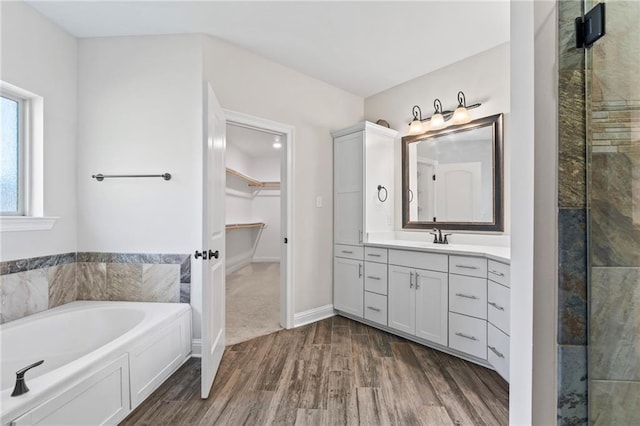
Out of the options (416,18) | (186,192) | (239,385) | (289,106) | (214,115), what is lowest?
(239,385)

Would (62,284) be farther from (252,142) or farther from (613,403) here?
(252,142)

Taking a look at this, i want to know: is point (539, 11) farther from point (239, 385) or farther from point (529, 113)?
point (239, 385)

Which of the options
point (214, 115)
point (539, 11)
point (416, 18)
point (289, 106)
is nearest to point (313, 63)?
point (289, 106)

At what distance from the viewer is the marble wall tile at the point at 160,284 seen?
2.35m

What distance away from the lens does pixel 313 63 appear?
2.83 meters

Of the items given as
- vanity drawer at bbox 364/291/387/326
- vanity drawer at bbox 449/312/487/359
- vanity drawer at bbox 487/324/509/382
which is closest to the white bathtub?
vanity drawer at bbox 364/291/387/326

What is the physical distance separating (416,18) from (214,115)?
64.7 inches

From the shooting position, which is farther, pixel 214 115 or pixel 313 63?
pixel 313 63

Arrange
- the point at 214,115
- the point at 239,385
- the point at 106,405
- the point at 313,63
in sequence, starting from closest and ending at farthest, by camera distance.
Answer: the point at 106,405, the point at 239,385, the point at 214,115, the point at 313,63

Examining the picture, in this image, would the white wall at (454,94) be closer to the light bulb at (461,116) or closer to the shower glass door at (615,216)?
the light bulb at (461,116)

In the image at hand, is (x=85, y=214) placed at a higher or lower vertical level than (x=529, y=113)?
lower

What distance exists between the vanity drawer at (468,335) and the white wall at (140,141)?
7.06ft

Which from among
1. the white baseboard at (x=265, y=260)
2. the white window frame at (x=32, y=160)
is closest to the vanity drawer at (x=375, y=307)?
the white window frame at (x=32, y=160)

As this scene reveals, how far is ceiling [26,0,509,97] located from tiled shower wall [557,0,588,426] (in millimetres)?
1671
